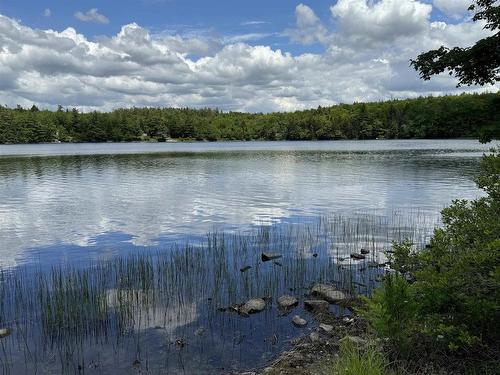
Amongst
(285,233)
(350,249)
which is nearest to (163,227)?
(285,233)

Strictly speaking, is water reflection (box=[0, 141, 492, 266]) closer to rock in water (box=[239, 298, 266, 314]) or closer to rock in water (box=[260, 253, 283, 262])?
rock in water (box=[260, 253, 283, 262])

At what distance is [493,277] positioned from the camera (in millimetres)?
7379

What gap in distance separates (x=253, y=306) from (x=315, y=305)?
6.93 ft

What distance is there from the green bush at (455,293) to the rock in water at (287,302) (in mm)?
5915

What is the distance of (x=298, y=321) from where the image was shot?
531 inches

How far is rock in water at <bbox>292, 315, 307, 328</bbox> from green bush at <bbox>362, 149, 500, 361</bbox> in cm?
470

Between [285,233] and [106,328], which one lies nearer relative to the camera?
[106,328]

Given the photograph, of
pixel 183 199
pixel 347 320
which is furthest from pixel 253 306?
pixel 183 199

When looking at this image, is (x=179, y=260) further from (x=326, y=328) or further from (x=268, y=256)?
(x=326, y=328)

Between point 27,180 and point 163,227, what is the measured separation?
35792mm

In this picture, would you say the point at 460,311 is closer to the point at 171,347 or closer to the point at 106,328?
the point at 171,347

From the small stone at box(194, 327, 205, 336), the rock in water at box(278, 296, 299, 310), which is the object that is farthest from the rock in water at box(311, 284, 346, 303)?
the small stone at box(194, 327, 205, 336)

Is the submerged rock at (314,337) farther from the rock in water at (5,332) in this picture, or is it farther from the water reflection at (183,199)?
the water reflection at (183,199)

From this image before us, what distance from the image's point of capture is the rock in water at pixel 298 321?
13.4 metres
